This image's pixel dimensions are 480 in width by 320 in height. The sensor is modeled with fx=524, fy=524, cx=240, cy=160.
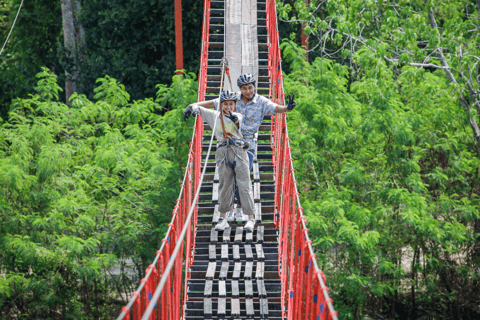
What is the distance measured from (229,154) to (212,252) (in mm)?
1100

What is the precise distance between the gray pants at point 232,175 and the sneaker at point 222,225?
0.54ft

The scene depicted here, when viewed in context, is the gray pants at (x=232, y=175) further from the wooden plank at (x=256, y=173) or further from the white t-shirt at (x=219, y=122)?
the wooden plank at (x=256, y=173)

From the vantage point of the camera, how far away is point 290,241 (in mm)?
6125

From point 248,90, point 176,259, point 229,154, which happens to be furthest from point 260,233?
point 176,259

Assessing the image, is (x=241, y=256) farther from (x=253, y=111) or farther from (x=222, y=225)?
(x=253, y=111)

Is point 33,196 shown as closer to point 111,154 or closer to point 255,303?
point 111,154

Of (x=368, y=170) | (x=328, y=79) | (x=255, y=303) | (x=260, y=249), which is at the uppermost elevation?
(x=328, y=79)

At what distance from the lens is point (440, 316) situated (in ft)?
32.7

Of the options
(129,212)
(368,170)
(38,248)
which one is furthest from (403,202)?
(38,248)

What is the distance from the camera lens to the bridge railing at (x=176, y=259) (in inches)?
138

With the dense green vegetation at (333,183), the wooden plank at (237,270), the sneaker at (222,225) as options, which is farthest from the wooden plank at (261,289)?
the dense green vegetation at (333,183)

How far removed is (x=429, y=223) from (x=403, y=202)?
497mm

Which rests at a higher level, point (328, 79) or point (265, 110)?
point (328, 79)

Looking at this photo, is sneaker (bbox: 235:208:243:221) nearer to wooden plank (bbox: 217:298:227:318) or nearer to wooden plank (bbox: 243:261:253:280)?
wooden plank (bbox: 243:261:253:280)
